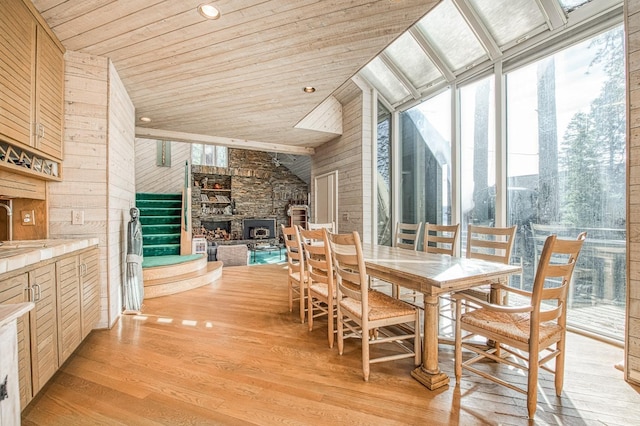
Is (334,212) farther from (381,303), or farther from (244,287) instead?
(381,303)

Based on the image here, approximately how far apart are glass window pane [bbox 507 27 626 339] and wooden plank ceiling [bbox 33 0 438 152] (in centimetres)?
170

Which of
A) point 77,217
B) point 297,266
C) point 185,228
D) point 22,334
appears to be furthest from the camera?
point 185,228

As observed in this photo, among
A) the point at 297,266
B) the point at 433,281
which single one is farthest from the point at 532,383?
the point at 297,266

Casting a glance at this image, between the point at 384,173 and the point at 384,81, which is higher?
the point at 384,81

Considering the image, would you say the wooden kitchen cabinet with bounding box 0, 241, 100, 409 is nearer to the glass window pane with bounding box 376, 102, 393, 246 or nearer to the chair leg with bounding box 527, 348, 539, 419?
the chair leg with bounding box 527, 348, 539, 419

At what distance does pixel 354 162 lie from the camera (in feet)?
15.9

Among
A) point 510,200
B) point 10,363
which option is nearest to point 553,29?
point 510,200

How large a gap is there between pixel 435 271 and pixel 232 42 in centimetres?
249

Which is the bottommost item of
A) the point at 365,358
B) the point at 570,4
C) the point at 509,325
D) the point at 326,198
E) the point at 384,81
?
the point at 365,358

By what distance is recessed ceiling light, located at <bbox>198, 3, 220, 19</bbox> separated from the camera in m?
2.02

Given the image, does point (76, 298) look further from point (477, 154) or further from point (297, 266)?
point (477, 154)

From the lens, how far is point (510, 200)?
315cm

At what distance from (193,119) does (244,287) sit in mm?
2673

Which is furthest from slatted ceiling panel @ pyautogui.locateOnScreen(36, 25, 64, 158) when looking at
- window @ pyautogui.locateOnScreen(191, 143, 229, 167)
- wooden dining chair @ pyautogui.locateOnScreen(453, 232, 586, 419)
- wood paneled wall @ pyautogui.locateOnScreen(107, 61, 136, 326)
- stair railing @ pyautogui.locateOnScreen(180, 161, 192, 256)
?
window @ pyautogui.locateOnScreen(191, 143, 229, 167)
